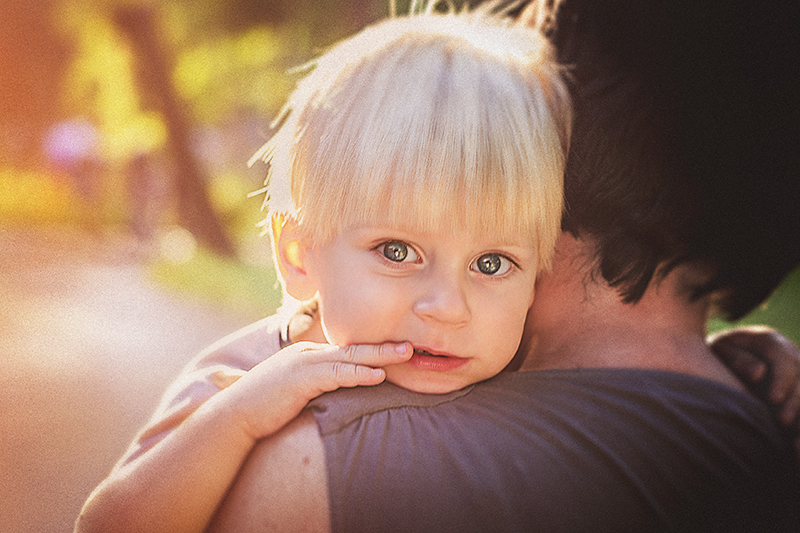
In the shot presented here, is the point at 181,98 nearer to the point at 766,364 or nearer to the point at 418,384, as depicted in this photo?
the point at 418,384

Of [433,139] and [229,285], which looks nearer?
[433,139]

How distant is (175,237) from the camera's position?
15.9 feet

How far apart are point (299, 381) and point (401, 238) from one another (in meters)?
0.27

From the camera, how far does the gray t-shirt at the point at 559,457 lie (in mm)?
912

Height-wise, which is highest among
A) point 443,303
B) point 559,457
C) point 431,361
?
point 443,303

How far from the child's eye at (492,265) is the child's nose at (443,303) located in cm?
7

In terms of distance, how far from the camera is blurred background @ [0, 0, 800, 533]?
1.54 m

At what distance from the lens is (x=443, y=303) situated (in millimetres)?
970

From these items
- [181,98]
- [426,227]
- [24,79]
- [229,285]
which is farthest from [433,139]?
[229,285]

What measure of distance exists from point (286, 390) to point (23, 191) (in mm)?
1251

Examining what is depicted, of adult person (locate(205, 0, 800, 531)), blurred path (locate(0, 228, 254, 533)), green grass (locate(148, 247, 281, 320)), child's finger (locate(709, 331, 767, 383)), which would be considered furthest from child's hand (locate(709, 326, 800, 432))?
green grass (locate(148, 247, 281, 320))

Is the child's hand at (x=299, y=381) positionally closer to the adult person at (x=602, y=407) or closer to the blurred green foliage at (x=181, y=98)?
the adult person at (x=602, y=407)

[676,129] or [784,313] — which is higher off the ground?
[676,129]

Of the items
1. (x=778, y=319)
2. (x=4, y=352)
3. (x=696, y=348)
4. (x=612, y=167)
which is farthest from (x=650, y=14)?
(x=778, y=319)
